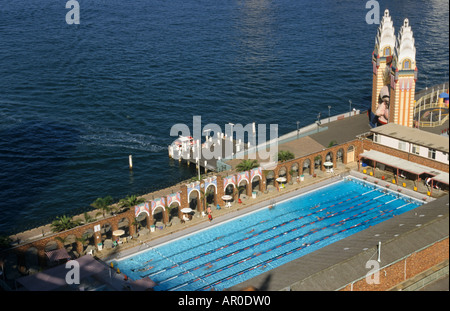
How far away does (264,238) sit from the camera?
88125 mm

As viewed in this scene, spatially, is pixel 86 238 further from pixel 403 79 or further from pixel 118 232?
pixel 403 79

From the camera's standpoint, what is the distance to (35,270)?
7862 cm

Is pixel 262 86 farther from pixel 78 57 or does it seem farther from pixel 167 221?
pixel 167 221

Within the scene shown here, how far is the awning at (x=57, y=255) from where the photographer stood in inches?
3093

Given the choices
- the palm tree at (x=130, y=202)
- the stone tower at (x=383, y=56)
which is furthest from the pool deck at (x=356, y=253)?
the stone tower at (x=383, y=56)

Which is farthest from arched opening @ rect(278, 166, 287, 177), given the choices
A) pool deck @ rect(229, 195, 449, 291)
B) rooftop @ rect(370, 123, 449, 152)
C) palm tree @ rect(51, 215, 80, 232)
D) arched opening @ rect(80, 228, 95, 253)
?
palm tree @ rect(51, 215, 80, 232)

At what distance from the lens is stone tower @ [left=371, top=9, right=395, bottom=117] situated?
365ft

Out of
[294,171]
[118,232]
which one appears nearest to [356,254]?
[118,232]

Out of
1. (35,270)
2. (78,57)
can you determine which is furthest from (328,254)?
(78,57)

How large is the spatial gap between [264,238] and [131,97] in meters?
72.8

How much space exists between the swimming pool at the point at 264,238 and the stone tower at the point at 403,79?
43.9ft

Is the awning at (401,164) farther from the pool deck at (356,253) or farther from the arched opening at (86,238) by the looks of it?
the arched opening at (86,238)
